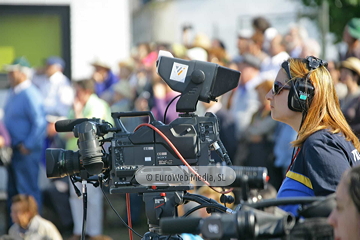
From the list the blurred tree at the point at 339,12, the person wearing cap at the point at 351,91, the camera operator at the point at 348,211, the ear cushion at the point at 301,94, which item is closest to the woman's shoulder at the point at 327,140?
the ear cushion at the point at 301,94

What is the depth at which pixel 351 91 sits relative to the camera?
634 cm

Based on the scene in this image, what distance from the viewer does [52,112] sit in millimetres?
8859

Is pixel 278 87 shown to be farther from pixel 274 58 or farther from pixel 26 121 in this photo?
pixel 26 121

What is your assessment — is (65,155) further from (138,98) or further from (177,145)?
(138,98)

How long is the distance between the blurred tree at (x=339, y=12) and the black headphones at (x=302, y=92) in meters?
13.5

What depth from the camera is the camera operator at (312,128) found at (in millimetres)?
2873

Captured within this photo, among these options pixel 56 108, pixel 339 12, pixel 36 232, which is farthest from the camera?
pixel 339 12

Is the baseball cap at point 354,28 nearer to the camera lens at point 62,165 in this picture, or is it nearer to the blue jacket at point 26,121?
the blue jacket at point 26,121

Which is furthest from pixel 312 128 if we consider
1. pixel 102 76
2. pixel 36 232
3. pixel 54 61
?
pixel 102 76

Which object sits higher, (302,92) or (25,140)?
(302,92)

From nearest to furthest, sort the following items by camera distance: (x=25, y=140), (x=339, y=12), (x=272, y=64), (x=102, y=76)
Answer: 1. (x=272, y=64)
2. (x=25, y=140)
3. (x=102, y=76)
4. (x=339, y=12)

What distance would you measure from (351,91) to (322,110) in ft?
11.1

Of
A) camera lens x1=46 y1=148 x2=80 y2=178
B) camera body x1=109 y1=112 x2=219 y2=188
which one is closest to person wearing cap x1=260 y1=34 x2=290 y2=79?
camera body x1=109 y1=112 x2=219 y2=188

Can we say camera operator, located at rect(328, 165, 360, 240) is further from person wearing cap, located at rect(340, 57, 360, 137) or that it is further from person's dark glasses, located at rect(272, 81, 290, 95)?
person wearing cap, located at rect(340, 57, 360, 137)
